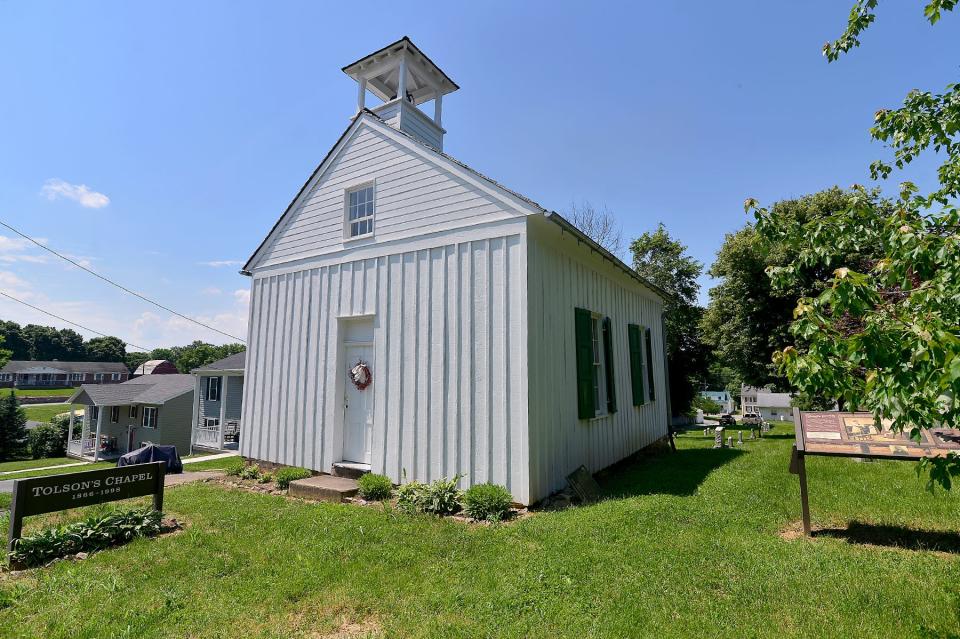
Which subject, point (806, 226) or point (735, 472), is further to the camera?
point (735, 472)

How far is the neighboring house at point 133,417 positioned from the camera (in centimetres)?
2453

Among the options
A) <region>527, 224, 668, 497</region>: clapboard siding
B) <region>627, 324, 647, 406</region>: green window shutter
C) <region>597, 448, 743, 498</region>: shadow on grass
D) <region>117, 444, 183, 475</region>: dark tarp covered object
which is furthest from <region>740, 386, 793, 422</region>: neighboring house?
<region>117, 444, 183, 475</region>: dark tarp covered object

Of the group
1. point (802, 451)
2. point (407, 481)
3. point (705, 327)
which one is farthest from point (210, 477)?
point (705, 327)

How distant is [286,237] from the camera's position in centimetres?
982

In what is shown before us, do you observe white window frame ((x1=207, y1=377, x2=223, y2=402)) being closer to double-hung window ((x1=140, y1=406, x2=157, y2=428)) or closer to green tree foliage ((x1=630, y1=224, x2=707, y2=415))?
double-hung window ((x1=140, y1=406, x2=157, y2=428))

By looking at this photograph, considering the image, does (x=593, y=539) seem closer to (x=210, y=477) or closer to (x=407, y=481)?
(x=407, y=481)

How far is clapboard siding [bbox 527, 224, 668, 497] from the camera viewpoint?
6.61 m

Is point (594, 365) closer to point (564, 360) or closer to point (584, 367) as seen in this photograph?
point (584, 367)

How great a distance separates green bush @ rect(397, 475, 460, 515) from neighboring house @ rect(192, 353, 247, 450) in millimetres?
16300

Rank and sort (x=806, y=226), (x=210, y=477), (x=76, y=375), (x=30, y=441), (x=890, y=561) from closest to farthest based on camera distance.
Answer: (x=806, y=226), (x=890, y=561), (x=210, y=477), (x=30, y=441), (x=76, y=375)

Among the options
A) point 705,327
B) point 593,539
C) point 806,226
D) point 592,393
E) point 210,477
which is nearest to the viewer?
point 806,226

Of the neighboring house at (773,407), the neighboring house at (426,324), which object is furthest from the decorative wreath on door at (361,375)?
the neighboring house at (773,407)

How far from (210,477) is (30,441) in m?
29.4

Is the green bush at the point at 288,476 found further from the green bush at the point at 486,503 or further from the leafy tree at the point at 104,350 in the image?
the leafy tree at the point at 104,350
